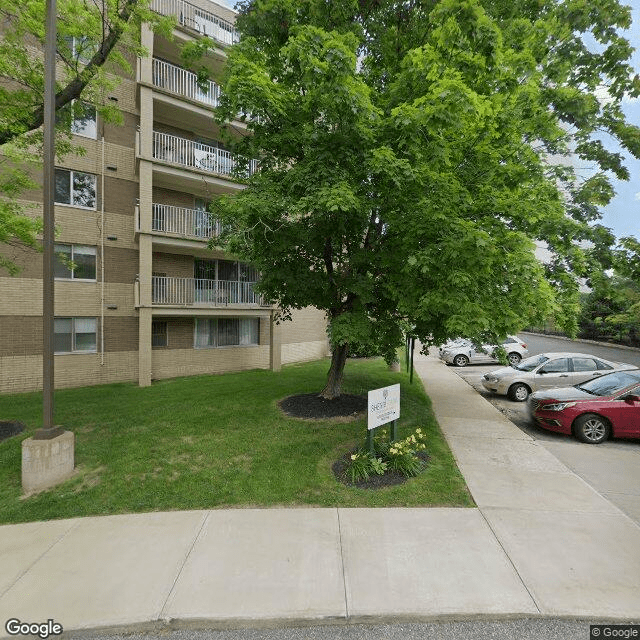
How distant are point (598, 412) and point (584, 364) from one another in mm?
4138

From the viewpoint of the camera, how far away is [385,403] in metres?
5.88

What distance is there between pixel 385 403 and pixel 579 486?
3.08m

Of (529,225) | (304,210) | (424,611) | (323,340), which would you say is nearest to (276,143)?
(304,210)

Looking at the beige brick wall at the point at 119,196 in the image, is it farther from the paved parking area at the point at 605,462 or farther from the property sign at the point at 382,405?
the paved parking area at the point at 605,462

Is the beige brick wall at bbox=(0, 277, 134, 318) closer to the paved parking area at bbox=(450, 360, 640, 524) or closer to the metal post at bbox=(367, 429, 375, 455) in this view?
the metal post at bbox=(367, 429, 375, 455)

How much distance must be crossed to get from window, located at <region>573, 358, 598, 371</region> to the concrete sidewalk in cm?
703

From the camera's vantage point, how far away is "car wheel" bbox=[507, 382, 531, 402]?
448 inches

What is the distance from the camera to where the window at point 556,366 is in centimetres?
1115

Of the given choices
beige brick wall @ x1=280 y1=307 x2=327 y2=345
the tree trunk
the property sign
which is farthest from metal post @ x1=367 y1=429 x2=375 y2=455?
beige brick wall @ x1=280 y1=307 x2=327 y2=345

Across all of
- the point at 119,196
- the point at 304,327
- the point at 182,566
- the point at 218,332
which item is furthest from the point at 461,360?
the point at 182,566

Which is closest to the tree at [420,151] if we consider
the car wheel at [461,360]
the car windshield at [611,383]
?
the car windshield at [611,383]

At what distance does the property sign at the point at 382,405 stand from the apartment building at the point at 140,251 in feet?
22.7

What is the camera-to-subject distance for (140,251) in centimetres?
1245

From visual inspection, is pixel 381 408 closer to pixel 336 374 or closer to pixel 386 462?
pixel 386 462
